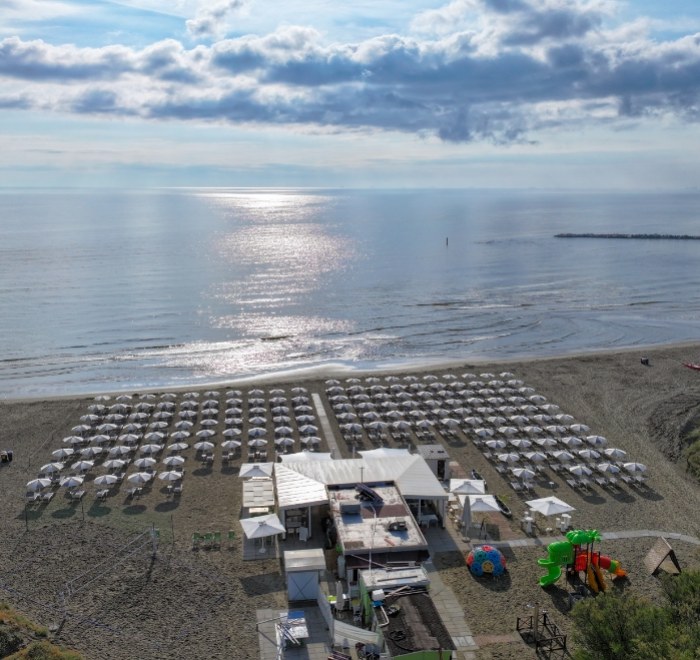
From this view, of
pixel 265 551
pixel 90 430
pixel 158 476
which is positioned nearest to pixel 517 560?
pixel 265 551

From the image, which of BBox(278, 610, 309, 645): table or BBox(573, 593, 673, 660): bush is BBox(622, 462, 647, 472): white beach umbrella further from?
BBox(278, 610, 309, 645): table

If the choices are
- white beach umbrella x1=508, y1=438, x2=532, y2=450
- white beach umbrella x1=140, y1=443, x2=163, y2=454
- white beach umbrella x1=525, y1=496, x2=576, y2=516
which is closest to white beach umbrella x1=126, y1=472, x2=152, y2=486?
white beach umbrella x1=140, y1=443, x2=163, y2=454

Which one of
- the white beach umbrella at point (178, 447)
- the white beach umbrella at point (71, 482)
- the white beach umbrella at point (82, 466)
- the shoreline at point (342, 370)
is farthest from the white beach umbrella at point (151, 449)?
the shoreline at point (342, 370)

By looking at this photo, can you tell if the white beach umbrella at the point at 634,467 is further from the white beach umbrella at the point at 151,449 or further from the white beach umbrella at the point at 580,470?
the white beach umbrella at the point at 151,449

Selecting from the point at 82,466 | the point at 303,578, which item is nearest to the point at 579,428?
the point at 303,578

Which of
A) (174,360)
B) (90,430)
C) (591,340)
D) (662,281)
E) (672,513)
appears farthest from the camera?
(662,281)

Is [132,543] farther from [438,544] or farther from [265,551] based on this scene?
[438,544]

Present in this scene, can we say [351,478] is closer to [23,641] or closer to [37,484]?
[23,641]
